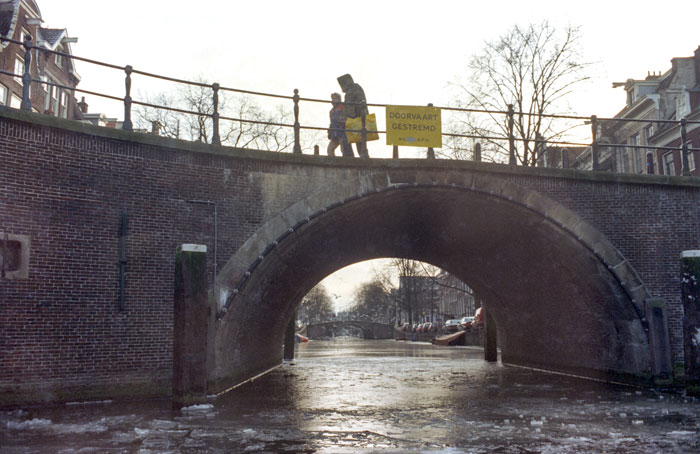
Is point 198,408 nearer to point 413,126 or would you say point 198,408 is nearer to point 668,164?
point 413,126

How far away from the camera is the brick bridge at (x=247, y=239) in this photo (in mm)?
11336

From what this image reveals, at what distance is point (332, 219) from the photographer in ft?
47.8

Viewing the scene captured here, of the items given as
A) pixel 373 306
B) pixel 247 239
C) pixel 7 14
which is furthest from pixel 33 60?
pixel 373 306

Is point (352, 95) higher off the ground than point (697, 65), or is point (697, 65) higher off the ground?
point (697, 65)

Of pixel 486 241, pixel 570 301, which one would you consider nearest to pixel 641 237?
pixel 570 301

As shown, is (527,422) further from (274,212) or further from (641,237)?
(641,237)

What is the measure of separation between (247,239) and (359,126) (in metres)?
3.79

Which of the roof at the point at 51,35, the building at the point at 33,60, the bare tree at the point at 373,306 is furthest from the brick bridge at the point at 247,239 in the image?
the bare tree at the point at 373,306

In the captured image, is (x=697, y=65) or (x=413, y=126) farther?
(x=697, y=65)

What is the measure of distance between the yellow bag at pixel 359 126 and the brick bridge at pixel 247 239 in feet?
3.20

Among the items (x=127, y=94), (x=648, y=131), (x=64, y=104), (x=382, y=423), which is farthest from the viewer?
(x=648, y=131)

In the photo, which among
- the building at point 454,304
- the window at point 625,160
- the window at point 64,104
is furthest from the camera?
the building at point 454,304

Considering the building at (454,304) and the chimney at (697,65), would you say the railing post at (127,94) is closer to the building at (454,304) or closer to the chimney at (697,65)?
the chimney at (697,65)

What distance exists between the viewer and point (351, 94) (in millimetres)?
15281
